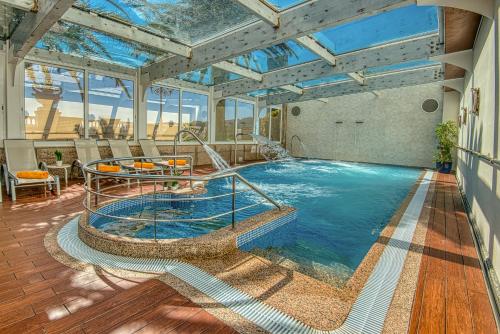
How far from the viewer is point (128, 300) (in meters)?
1.84

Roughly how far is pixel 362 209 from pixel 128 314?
4.34m

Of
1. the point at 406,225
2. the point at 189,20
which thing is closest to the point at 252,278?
the point at 406,225

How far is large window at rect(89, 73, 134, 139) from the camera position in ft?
23.0

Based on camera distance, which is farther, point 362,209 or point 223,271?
point 362,209

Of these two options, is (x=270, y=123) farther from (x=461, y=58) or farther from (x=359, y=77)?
(x=461, y=58)

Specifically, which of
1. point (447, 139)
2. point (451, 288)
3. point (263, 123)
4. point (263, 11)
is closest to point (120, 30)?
point (263, 11)

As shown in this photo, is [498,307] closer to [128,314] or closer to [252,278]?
[252,278]

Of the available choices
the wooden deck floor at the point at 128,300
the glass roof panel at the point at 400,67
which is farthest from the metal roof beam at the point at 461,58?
the wooden deck floor at the point at 128,300

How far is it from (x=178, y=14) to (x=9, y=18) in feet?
8.86

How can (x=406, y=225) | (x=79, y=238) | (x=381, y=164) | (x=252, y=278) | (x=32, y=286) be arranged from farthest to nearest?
1. (x=381, y=164)
2. (x=406, y=225)
3. (x=79, y=238)
4. (x=252, y=278)
5. (x=32, y=286)

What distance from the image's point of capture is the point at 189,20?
4.45m

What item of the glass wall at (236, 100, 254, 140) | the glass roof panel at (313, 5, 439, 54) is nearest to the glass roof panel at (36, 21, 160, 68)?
the glass roof panel at (313, 5, 439, 54)

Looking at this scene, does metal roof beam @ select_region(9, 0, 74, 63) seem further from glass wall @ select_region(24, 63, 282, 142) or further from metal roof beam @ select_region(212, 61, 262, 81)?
metal roof beam @ select_region(212, 61, 262, 81)

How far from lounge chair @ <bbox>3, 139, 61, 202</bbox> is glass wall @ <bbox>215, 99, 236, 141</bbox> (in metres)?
6.14
